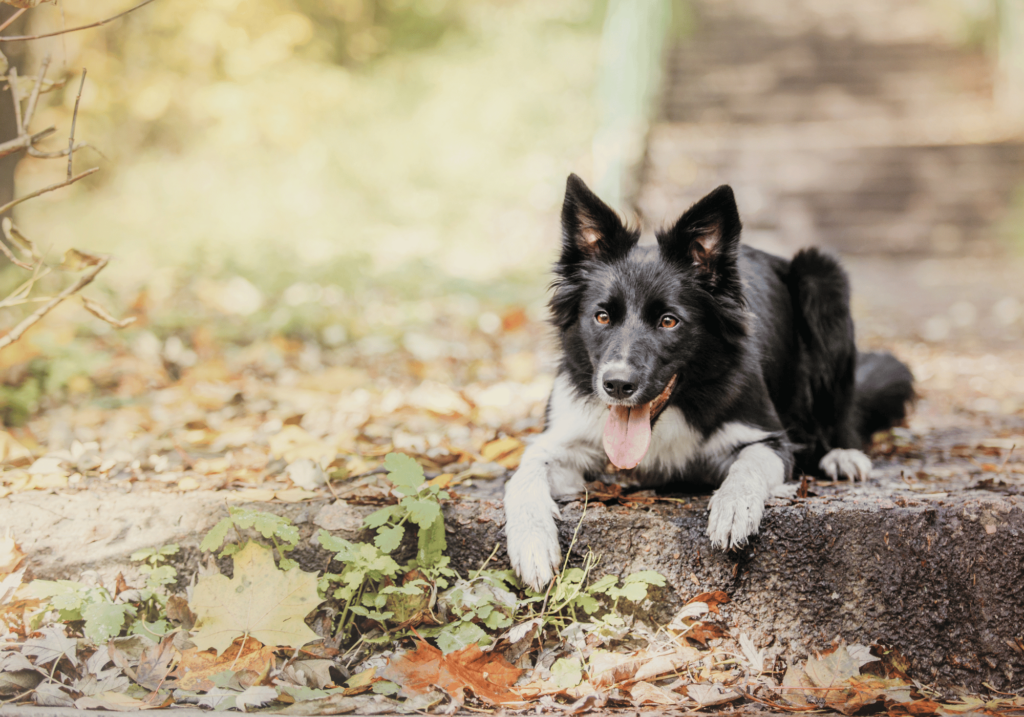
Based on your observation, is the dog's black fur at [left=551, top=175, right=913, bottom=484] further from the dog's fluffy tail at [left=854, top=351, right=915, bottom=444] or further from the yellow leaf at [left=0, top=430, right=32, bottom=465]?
the yellow leaf at [left=0, top=430, right=32, bottom=465]

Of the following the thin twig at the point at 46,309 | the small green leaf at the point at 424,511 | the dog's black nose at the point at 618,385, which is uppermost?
the thin twig at the point at 46,309

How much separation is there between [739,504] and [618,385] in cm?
60

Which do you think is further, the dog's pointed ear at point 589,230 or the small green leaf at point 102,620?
the dog's pointed ear at point 589,230

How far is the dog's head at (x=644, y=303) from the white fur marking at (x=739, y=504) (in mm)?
355

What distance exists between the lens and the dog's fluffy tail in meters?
4.27

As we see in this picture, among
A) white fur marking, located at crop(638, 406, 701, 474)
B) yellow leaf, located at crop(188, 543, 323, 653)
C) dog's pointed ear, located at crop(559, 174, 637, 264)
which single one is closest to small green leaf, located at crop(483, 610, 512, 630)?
yellow leaf, located at crop(188, 543, 323, 653)

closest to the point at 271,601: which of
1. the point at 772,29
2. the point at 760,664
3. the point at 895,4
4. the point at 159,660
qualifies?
the point at 159,660

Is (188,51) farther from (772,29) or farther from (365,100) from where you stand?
(772,29)

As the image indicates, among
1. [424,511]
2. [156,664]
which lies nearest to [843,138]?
[424,511]

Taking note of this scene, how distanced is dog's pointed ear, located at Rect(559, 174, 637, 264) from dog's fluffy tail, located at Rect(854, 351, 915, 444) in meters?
1.96

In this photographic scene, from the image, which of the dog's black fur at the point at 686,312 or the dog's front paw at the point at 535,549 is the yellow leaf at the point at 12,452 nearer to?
the dog's front paw at the point at 535,549

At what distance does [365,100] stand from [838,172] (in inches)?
336

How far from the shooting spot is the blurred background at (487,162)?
669 cm

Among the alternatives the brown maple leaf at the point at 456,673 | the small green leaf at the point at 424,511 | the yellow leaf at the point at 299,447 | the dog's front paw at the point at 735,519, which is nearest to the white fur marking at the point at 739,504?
→ the dog's front paw at the point at 735,519
